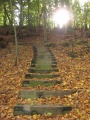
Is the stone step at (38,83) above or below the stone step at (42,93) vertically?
above

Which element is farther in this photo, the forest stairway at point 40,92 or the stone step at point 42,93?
the stone step at point 42,93

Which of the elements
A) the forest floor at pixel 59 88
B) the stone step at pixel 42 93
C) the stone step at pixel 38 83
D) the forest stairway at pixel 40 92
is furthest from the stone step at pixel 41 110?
the stone step at pixel 38 83

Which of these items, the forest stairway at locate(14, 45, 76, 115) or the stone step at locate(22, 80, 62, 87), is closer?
the forest stairway at locate(14, 45, 76, 115)

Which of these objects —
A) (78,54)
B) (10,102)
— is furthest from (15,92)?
(78,54)

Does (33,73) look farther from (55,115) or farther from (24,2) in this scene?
(24,2)

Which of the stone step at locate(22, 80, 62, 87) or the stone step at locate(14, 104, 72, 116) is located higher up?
the stone step at locate(22, 80, 62, 87)

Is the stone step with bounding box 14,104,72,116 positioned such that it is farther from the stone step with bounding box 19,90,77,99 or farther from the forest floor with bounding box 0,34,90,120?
the stone step with bounding box 19,90,77,99

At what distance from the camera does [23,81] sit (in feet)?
28.7

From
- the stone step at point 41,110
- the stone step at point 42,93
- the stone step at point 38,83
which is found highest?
the stone step at point 38,83

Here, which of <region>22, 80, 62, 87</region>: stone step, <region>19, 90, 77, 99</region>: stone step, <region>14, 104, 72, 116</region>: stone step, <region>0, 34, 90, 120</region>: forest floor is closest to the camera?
<region>0, 34, 90, 120</region>: forest floor

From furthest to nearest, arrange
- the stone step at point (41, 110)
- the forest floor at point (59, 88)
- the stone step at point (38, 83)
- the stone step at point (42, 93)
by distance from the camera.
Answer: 1. the stone step at point (38, 83)
2. the stone step at point (42, 93)
3. the stone step at point (41, 110)
4. the forest floor at point (59, 88)

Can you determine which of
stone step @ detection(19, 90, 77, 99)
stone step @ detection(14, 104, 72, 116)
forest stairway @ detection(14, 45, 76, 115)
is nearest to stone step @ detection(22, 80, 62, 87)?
forest stairway @ detection(14, 45, 76, 115)

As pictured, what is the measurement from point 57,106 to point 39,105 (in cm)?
61

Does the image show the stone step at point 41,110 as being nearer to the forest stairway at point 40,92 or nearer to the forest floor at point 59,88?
the forest stairway at point 40,92
